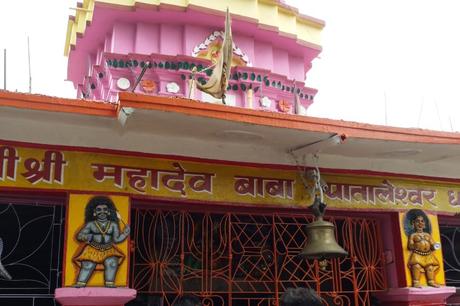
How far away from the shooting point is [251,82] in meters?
8.33

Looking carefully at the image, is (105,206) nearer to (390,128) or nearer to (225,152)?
(225,152)

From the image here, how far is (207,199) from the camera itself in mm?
5055

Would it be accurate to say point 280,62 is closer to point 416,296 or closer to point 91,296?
point 416,296

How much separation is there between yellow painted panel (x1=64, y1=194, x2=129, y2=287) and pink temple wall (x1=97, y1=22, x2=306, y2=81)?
3955mm

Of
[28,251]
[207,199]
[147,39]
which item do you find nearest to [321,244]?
[207,199]

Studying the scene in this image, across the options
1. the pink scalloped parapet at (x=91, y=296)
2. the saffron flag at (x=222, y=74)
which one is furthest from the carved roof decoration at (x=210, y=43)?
the pink scalloped parapet at (x=91, y=296)

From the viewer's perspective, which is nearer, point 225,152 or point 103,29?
point 225,152

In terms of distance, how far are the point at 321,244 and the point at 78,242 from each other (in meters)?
2.11

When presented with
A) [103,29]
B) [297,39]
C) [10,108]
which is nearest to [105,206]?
[10,108]

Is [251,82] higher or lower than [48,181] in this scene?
higher

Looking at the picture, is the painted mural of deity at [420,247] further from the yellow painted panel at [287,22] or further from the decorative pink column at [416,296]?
the yellow painted panel at [287,22]

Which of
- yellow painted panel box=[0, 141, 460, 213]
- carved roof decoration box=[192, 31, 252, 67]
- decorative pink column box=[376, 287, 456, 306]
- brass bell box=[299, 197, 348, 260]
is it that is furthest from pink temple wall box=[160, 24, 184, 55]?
decorative pink column box=[376, 287, 456, 306]

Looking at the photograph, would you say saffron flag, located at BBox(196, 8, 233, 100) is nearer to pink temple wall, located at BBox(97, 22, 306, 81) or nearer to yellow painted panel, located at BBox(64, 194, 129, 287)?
yellow painted panel, located at BBox(64, 194, 129, 287)

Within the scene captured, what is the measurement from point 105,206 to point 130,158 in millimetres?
503
